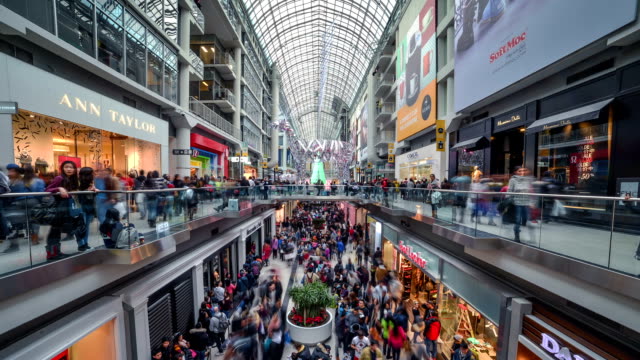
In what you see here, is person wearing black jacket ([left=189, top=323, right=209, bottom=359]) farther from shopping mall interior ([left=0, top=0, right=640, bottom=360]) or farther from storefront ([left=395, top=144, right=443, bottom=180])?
storefront ([left=395, top=144, right=443, bottom=180])

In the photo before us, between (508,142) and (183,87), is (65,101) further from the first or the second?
(508,142)

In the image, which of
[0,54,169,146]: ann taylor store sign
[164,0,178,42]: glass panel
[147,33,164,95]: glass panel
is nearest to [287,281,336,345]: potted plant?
[0,54,169,146]: ann taylor store sign

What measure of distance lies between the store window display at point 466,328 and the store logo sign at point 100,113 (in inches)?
494

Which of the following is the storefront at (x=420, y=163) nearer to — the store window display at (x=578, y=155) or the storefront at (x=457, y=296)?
the storefront at (x=457, y=296)

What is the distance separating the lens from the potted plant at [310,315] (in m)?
8.29

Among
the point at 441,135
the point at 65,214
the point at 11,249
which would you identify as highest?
the point at 441,135

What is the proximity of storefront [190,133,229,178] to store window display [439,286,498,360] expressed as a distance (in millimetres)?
16155

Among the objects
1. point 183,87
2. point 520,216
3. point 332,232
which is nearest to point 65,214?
point 520,216

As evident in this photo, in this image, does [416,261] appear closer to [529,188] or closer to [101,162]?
[529,188]

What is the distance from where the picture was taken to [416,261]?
10.9 meters

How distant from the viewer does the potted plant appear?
8289 mm

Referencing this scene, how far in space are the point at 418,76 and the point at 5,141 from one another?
21.4 m

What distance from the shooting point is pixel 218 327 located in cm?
842

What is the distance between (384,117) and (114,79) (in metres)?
27.6
